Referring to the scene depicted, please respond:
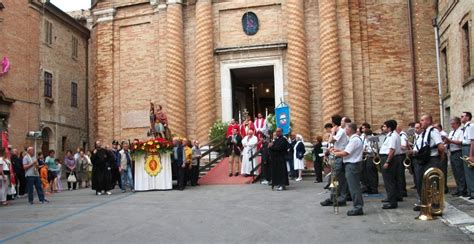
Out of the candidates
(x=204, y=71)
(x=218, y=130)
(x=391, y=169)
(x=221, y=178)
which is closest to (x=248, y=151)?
(x=221, y=178)

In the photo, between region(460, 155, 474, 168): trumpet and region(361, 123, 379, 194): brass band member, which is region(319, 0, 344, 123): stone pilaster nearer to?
region(361, 123, 379, 194): brass band member

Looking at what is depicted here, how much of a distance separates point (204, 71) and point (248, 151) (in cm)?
717

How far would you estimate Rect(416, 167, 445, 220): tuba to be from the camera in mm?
8609

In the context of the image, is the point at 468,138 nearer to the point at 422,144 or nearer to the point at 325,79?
the point at 422,144

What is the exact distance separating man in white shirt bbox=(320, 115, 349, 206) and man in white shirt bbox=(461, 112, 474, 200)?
246cm

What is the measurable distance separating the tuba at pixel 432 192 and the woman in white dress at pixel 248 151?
9.17 metres

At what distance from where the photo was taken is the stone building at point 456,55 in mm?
17703

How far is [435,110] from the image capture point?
22172mm

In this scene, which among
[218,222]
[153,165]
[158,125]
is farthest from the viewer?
[158,125]

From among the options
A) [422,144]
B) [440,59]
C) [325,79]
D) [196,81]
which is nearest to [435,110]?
[440,59]

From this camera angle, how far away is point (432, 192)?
8656 millimetres

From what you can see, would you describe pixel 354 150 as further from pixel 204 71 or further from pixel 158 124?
pixel 204 71

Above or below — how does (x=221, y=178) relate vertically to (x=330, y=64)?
below

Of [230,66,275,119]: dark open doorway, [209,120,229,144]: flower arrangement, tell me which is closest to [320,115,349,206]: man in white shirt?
[209,120,229,144]: flower arrangement
